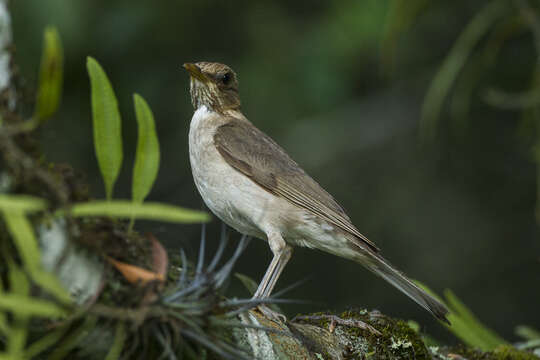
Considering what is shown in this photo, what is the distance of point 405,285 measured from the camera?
3.99 metres

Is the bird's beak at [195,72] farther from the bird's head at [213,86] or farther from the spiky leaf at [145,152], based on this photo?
the spiky leaf at [145,152]

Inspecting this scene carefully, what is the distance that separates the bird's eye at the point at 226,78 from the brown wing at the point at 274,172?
41 centimetres

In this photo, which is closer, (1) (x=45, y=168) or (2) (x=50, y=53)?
(2) (x=50, y=53)

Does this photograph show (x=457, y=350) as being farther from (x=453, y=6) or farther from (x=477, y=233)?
(x=453, y=6)

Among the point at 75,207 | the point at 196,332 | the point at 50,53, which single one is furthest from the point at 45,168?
the point at 196,332

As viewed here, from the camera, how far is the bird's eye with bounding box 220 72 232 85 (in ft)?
16.2

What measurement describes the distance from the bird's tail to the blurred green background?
7.56 ft

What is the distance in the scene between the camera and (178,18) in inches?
263

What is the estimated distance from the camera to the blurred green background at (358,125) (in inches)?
254

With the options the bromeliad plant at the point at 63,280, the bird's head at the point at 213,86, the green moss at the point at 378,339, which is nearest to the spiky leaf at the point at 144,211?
the bromeliad plant at the point at 63,280

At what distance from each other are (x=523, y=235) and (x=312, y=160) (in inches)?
92.8

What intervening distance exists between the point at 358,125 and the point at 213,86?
9.81 feet

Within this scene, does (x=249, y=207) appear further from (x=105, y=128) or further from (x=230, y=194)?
(x=105, y=128)

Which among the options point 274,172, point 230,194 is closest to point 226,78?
point 274,172
